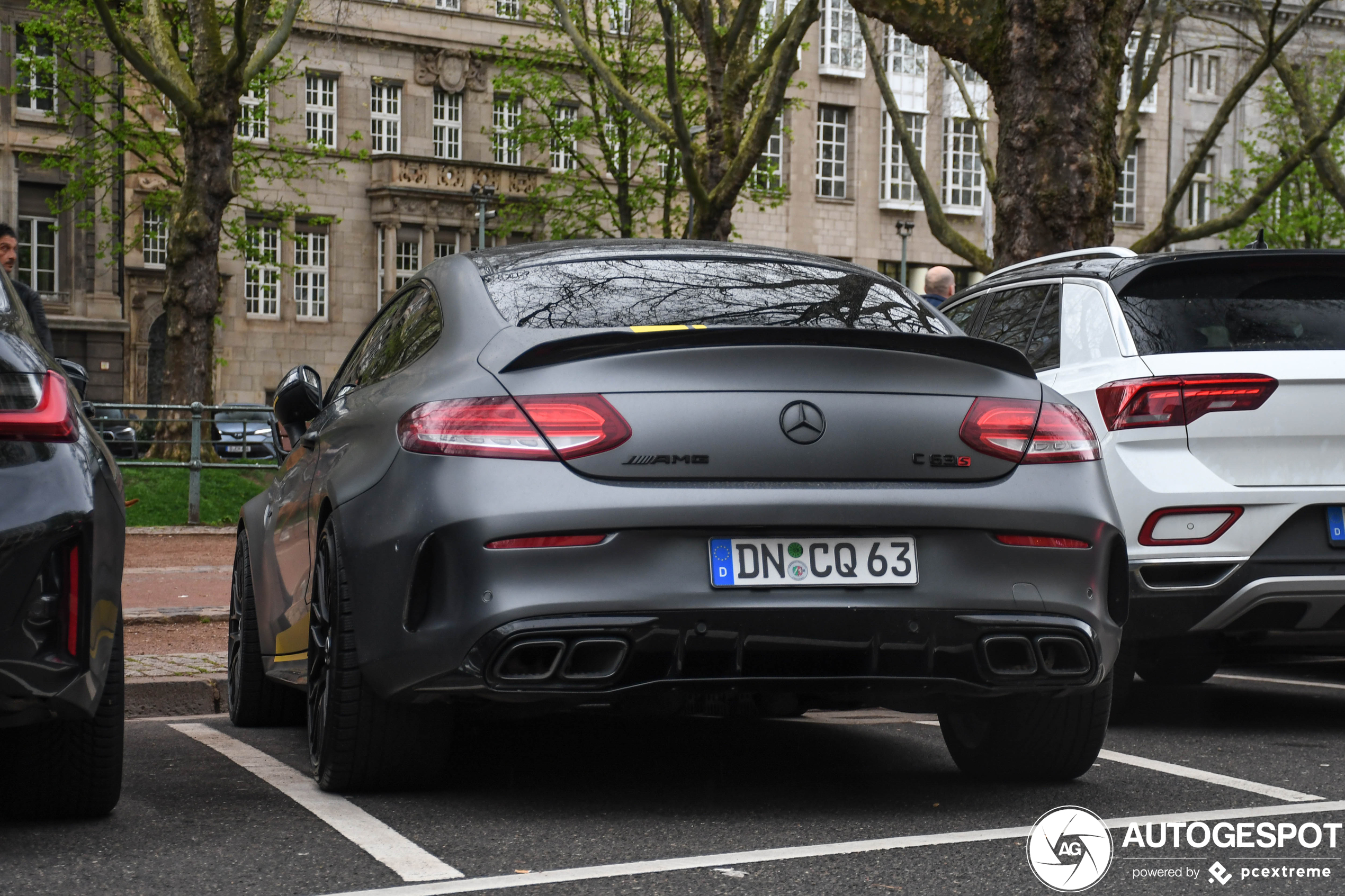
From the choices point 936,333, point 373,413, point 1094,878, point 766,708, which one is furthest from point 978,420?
point 373,413

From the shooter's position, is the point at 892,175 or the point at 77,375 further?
the point at 892,175

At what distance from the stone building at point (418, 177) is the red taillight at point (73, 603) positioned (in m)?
38.8

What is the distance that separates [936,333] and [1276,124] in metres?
44.7

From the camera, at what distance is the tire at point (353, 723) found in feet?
15.7

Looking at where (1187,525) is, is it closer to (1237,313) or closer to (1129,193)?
(1237,313)

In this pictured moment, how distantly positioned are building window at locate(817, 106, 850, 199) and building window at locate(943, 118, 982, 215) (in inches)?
146

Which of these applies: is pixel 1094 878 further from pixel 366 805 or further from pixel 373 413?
pixel 373 413

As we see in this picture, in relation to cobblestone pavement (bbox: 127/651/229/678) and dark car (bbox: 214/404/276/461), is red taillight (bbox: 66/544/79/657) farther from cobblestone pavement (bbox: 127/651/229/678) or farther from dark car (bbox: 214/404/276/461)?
dark car (bbox: 214/404/276/461)

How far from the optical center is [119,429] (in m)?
21.7

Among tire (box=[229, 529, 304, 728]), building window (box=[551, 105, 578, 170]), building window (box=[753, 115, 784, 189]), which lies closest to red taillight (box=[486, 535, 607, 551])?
tire (box=[229, 529, 304, 728])

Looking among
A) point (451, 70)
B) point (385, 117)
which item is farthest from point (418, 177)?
point (451, 70)

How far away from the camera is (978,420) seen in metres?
4.64

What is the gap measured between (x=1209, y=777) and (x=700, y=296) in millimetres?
2078

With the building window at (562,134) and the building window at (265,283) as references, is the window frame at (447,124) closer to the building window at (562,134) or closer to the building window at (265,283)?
the building window at (562,134)
